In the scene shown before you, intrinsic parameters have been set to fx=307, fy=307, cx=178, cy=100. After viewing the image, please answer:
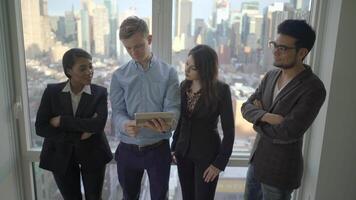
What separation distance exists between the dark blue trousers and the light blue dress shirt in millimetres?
55

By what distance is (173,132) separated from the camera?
5.84 ft

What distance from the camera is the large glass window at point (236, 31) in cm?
199

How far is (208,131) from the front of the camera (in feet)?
5.35

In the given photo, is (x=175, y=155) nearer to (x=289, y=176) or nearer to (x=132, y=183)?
(x=132, y=183)

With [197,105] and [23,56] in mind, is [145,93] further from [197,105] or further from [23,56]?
[23,56]

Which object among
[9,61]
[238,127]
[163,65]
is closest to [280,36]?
[163,65]

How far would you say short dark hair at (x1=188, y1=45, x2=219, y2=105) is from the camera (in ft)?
5.08

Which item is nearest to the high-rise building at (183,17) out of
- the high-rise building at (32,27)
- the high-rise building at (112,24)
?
the high-rise building at (112,24)

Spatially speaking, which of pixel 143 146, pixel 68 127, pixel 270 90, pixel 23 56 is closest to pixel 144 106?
pixel 143 146

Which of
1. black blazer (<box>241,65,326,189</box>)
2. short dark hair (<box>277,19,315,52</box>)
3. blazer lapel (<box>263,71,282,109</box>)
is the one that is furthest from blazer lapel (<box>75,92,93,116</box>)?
short dark hair (<box>277,19,315,52</box>)

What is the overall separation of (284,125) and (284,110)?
3.3 inches

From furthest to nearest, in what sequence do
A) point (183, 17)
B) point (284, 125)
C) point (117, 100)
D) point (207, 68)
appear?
point (183, 17) → point (117, 100) → point (207, 68) → point (284, 125)

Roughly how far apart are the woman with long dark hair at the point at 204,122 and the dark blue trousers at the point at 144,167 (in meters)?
0.09

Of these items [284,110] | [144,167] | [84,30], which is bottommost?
[144,167]
